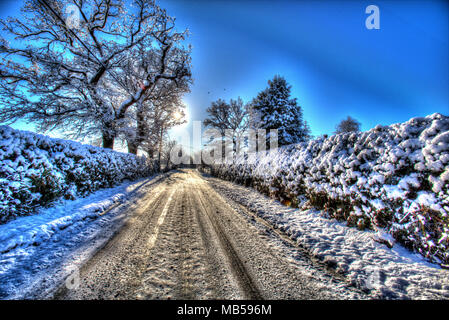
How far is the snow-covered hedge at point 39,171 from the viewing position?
3.11 m

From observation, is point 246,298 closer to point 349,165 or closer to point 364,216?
point 364,216

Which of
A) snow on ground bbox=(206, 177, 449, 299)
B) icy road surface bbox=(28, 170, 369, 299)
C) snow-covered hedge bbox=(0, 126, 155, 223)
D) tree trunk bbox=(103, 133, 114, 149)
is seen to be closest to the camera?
icy road surface bbox=(28, 170, 369, 299)

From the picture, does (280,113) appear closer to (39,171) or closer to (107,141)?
(107,141)

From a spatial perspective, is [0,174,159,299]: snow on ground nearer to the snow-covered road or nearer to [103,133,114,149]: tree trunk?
the snow-covered road

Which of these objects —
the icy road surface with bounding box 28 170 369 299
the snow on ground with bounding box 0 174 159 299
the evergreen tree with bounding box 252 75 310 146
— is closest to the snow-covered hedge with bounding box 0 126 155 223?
the snow on ground with bounding box 0 174 159 299

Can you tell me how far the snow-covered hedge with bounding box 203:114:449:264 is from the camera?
2.11 meters

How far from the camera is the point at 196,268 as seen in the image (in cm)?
189

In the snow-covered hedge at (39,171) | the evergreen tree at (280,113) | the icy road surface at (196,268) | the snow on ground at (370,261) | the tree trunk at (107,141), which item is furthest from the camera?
the evergreen tree at (280,113)

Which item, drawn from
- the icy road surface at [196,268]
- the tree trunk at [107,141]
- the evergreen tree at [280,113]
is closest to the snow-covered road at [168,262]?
the icy road surface at [196,268]

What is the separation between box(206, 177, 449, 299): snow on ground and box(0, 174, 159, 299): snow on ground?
11.3ft

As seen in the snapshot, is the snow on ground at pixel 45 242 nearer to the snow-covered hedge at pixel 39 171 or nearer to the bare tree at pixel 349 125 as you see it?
the snow-covered hedge at pixel 39 171

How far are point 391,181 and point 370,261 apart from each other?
148 centimetres

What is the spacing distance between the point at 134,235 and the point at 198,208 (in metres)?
2.07

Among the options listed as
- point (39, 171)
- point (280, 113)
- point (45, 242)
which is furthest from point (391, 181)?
point (280, 113)
